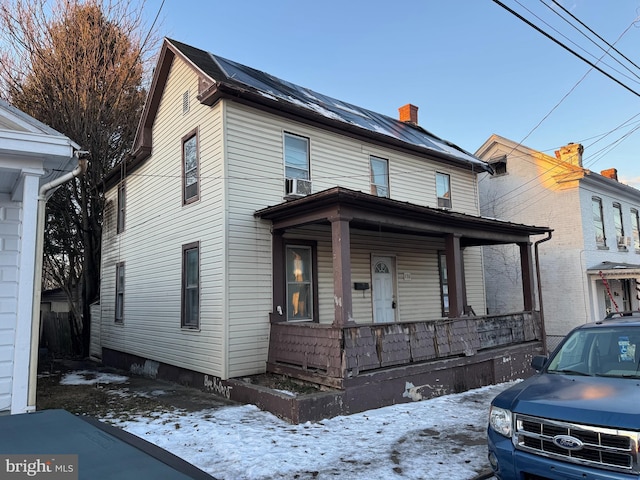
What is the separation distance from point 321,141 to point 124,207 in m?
7.35

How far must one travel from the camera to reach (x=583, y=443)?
350cm

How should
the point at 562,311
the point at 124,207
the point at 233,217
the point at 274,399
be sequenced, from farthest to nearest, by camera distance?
the point at 562,311 → the point at 124,207 → the point at 233,217 → the point at 274,399

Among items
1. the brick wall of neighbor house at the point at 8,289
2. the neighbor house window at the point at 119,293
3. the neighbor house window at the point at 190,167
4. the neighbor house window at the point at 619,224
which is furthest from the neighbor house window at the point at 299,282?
the neighbor house window at the point at 619,224

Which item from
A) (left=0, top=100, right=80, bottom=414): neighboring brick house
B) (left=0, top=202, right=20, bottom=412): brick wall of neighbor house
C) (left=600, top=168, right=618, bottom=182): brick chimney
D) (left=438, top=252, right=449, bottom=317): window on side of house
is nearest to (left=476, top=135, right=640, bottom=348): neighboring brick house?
(left=600, top=168, right=618, bottom=182): brick chimney

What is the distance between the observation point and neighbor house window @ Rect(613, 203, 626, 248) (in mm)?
17562

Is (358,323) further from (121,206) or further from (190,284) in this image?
(121,206)

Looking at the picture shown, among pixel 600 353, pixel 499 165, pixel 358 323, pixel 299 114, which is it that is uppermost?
pixel 499 165

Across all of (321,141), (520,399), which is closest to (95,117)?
(321,141)

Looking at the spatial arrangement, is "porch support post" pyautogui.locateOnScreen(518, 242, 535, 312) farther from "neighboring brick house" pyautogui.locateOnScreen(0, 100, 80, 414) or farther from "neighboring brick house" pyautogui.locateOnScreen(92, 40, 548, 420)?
"neighboring brick house" pyautogui.locateOnScreen(0, 100, 80, 414)

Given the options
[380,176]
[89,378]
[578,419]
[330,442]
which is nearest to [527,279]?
[380,176]

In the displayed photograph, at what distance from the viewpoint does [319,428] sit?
21.7 ft

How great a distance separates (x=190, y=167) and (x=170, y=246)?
2.06 metres

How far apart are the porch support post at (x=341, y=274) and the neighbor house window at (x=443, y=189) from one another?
6.52m

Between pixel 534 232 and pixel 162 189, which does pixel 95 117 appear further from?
pixel 534 232
